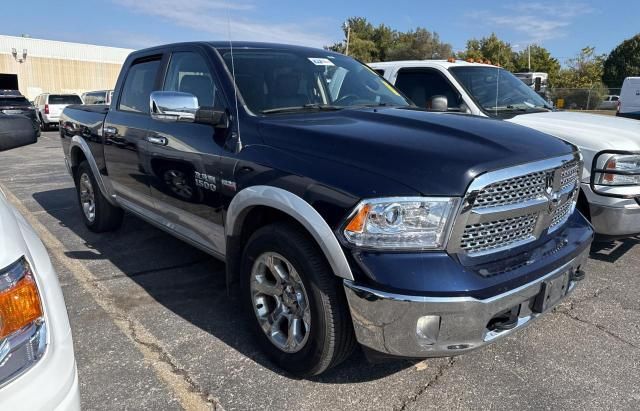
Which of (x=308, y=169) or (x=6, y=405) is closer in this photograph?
(x=6, y=405)

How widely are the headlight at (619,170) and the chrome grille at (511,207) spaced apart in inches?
59.3

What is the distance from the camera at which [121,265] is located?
456 cm

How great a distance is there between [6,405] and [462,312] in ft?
5.53

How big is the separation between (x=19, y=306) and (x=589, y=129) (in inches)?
181

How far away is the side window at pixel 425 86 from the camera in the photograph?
223 inches

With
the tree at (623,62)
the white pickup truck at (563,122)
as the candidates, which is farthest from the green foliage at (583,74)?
the white pickup truck at (563,122)

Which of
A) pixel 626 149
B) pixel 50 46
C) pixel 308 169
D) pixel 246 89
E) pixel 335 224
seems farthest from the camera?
pixel 50 46

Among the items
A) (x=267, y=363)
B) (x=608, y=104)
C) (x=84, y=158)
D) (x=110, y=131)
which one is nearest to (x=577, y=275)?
(x=267, y=363)

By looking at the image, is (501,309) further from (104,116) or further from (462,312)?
(104,116)

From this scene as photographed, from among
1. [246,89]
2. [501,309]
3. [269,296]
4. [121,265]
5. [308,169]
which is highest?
[246,89]

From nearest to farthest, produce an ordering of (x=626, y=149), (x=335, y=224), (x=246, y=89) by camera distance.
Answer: (x=335, y=224), (x=246, y=89), (x=626, y=149)

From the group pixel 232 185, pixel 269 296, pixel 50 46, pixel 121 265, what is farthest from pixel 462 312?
pixel 50 46

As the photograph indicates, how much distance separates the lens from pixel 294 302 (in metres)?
2.72

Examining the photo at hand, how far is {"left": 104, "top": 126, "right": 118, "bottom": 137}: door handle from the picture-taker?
449 centimetres
